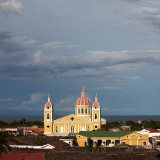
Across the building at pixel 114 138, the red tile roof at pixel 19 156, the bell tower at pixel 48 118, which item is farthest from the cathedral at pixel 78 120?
the red tile roof at pixel 19 156

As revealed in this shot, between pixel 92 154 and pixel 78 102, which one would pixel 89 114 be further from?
pixel 92 154

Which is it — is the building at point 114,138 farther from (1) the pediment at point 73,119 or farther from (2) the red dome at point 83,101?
(2) the red dome at point 83,101

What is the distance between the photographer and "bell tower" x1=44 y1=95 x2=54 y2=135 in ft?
381

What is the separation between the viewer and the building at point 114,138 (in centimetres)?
9400

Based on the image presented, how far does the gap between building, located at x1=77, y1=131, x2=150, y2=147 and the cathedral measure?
54.3 ft

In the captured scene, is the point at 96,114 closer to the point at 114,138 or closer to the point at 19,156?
the point at 114,138

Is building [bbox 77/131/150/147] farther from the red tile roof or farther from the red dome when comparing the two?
the red tile roof

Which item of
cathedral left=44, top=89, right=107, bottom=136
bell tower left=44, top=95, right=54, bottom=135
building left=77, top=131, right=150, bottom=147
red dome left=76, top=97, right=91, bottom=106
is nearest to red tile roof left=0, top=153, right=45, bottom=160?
building left=77, top=131, right=150, bottom=147

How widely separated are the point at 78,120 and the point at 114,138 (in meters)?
20.6

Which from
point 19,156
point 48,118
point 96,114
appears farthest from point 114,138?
point 19,156

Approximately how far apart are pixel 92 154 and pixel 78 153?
219cm

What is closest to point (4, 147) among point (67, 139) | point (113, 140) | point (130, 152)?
point (130, 152)

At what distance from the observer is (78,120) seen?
4503 inches

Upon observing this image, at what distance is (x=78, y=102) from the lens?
116375 millimetres
